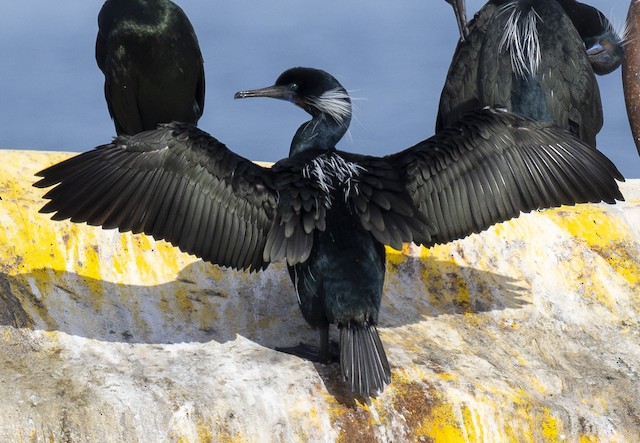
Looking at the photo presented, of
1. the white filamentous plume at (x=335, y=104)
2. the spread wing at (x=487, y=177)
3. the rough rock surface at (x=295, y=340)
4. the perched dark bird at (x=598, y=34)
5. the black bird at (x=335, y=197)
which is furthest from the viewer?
the perched dark bird at (x=598, y=34)

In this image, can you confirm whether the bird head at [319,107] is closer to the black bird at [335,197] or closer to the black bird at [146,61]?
the black bird at [335,197]

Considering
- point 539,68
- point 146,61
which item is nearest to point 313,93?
point 146,61

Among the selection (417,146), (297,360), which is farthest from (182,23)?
(297,360)

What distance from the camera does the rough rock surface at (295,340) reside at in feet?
15.2

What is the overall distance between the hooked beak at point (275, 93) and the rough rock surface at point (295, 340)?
1.00 metres

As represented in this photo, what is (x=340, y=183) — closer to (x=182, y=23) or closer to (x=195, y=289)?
(x=195, y=289)

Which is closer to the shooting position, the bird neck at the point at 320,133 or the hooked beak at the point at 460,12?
the bird neck at the point at 320,133

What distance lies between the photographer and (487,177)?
5.36m

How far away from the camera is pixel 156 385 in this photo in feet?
15.4

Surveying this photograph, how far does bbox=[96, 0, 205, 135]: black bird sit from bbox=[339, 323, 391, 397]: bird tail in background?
316 centimetres

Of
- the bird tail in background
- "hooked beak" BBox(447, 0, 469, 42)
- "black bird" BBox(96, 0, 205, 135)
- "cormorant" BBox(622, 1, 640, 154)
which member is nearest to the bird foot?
the bird tail in background

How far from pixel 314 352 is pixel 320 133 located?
124cm

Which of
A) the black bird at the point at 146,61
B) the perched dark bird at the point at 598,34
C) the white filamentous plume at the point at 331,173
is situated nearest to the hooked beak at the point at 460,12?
the perched dark bird at the point at 598,34

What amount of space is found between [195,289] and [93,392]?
4.62 ft
